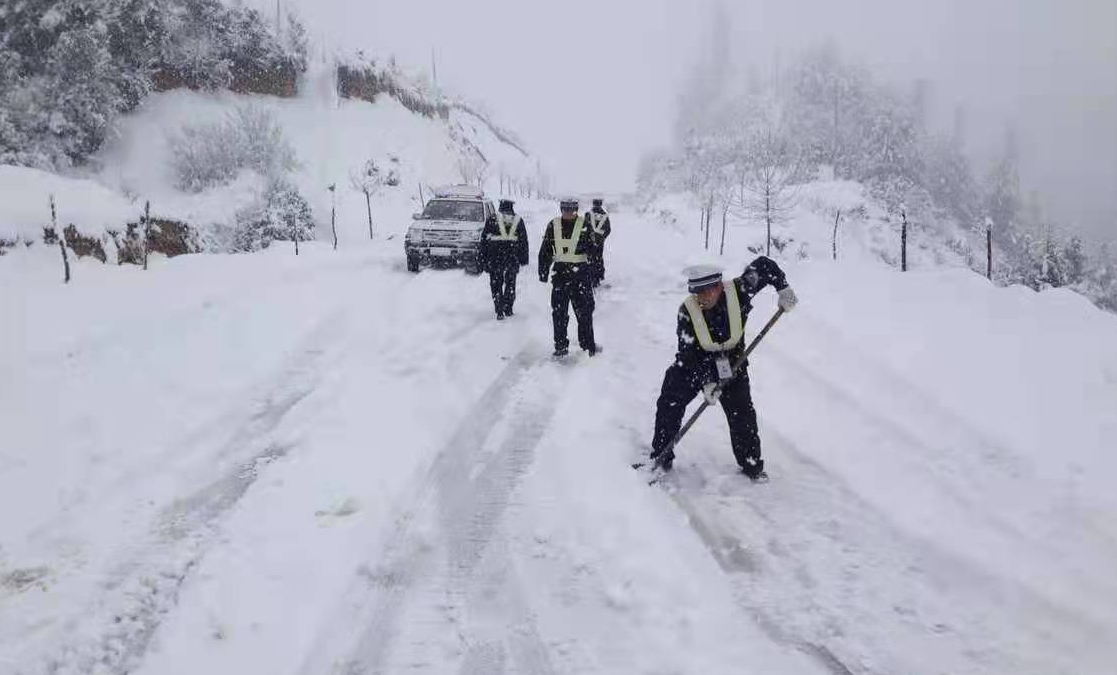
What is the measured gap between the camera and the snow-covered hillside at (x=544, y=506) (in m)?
3.15

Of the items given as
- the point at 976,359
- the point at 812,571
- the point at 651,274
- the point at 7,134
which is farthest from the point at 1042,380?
the point at 7,134

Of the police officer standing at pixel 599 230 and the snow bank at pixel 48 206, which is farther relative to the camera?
the snow bank at pixel 48 206

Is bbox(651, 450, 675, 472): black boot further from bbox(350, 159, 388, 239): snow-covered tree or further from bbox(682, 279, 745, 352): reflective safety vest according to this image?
bbox(350, 159, 388, 239): snow-covered tree

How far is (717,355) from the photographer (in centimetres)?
466

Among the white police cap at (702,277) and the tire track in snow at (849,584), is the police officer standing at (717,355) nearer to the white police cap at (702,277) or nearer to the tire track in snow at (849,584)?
the white police cap at (702,277)

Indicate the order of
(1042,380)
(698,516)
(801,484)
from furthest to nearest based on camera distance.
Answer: (1042,380)
(801,484)
(698,516)

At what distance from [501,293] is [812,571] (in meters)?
6.67

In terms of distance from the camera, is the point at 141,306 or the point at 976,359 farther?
the point at 141,306

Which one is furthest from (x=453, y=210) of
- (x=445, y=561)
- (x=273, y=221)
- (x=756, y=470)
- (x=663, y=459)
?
(x=445, y=561)

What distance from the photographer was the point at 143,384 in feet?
21.8

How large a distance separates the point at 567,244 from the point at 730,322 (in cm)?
339

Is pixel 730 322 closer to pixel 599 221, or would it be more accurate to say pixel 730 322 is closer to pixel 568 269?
pixel 568 269

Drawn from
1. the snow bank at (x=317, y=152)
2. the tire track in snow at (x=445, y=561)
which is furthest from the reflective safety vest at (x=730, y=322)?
the snow bank at (x=317, y=152)

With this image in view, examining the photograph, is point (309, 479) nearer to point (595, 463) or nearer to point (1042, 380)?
point (595, 463)
